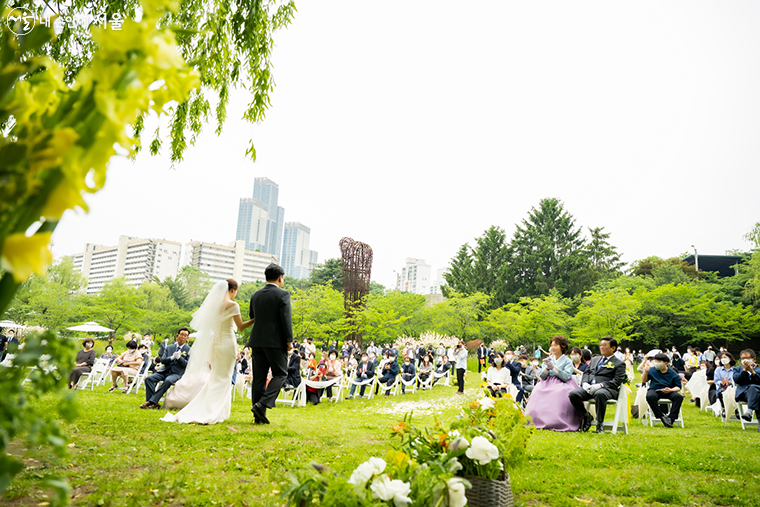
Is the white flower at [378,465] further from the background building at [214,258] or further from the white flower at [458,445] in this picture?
the background building at [214,258]

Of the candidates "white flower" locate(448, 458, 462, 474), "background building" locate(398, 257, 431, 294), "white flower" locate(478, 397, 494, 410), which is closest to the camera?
"white flower" locate(448, 458, 462, 474)

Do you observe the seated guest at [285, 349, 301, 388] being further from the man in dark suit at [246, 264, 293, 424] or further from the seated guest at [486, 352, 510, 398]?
the man in dark suit at [246, 264, 293, 424]

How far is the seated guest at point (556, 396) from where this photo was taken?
7.86m

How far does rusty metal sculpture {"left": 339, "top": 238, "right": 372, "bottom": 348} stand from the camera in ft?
106

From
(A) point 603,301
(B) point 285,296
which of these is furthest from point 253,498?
(A) point 603,301

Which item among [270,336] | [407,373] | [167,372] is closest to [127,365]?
[167,372]

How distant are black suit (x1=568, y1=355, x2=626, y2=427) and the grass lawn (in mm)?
1328

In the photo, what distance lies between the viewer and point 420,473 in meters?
2.11

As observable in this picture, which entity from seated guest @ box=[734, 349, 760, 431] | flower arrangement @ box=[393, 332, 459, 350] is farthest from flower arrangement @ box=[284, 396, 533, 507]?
flower arrangement @ box=[393, 332, 459, 350]

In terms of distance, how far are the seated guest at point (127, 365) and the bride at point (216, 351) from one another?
6168mm

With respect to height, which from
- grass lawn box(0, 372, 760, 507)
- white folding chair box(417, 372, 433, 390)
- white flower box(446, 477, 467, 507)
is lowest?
white folding chair box(417, 372, 433, 390)

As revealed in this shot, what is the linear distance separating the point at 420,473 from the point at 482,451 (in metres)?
0.75

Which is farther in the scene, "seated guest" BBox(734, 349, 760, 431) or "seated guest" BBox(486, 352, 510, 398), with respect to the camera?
"seated guest" BBox(486, 352, 510, 398)

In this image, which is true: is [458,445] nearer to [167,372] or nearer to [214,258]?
[167,372]
